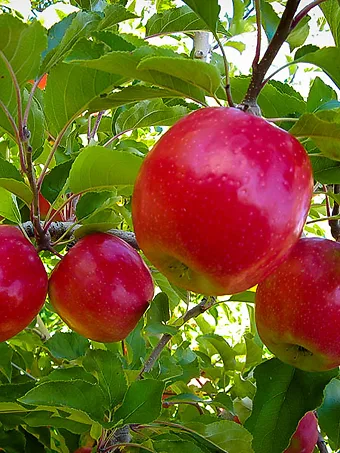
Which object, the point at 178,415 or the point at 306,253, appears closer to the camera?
the point at 306,253

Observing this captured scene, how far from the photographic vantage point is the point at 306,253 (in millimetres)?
875

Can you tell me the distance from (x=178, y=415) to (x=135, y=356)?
0.35m

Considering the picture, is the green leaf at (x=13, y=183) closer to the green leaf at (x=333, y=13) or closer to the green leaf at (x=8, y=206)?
the green leaf at (x=8, y=206)

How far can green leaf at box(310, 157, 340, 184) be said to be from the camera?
0.88 m

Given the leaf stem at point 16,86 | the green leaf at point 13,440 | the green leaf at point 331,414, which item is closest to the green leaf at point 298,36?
the leaf stem at point 16,86

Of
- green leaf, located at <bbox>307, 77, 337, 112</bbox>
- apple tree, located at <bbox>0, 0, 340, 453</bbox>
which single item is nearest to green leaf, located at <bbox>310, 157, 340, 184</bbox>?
apple tree, located at <bbox>0, 0, 340, 453</bbox>

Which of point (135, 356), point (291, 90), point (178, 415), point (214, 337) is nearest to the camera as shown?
point (291, 90)

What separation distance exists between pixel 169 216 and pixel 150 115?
562 mm

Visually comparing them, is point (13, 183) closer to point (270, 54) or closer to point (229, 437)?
point (270, 54)

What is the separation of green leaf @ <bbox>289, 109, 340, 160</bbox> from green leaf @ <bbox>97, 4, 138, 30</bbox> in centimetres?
40

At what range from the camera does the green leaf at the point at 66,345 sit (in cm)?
137

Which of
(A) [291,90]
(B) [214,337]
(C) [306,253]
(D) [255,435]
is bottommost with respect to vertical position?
(B) [214,337]

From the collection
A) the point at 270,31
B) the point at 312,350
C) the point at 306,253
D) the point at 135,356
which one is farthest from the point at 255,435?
the point at 270,31

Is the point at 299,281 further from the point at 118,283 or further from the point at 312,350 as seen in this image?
the point at 118,283
